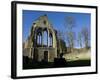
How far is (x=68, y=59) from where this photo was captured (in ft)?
6.50

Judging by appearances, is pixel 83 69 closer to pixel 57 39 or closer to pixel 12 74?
pixel 57 39

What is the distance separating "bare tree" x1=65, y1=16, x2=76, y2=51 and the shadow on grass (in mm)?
123

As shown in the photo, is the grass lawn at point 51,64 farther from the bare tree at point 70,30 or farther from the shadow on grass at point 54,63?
the bare tree at point 70,30

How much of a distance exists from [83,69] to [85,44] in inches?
8.2

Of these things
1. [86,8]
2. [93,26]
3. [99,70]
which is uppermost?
[86,8]

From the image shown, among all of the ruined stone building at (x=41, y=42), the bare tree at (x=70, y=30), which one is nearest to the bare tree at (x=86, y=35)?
the bare tree at (x=70, y=30)

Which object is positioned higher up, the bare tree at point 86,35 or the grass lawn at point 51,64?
the bare tree at point 86,35

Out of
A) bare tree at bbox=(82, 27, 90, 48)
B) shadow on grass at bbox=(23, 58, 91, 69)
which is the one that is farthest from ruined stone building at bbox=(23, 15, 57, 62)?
bare tree at bbox=(82, 27, 90, 48)

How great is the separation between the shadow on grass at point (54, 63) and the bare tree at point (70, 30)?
123 mm

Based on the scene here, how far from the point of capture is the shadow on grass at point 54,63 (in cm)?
185

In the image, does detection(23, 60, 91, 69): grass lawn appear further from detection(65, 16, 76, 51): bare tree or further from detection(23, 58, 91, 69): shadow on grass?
detection(65, 16, 76, 51): bare tree

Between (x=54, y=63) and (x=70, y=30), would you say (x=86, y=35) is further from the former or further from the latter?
(x=54, y=63)

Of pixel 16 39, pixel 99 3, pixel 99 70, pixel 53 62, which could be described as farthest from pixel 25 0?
pixel 99 70

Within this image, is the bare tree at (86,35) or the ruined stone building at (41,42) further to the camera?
the bare tree at (86,35)
